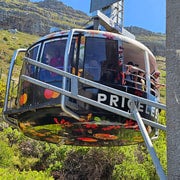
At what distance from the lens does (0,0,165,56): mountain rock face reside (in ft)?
364

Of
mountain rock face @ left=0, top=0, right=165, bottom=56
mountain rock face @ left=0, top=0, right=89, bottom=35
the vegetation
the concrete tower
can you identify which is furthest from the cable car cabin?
mountain rock face @ left=0, top=0, right=89, bottom=35

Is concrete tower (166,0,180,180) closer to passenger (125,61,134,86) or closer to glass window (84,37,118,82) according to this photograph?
glass window (84,37,118,82)

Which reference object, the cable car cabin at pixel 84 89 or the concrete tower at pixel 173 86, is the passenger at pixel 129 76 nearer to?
the cable car cabin at pixel 84 89

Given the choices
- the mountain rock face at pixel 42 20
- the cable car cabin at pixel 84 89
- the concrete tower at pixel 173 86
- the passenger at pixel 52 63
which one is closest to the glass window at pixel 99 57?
the cable car cabin at pixel 84 89

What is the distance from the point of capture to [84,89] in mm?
5715

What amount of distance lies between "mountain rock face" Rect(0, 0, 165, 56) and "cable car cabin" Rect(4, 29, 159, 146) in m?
85.9

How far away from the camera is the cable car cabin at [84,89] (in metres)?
5.64

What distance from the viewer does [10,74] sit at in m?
6.52

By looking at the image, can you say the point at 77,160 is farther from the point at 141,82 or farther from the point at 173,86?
the point at 173,86

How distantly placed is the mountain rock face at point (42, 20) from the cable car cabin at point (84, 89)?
85.9 metres

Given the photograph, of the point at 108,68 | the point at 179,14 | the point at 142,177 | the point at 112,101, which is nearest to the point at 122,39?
the point at 108,68

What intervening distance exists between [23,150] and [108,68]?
16513mm

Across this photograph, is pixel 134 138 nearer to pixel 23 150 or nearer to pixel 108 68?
pixel 108 68

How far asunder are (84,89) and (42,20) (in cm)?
11974
